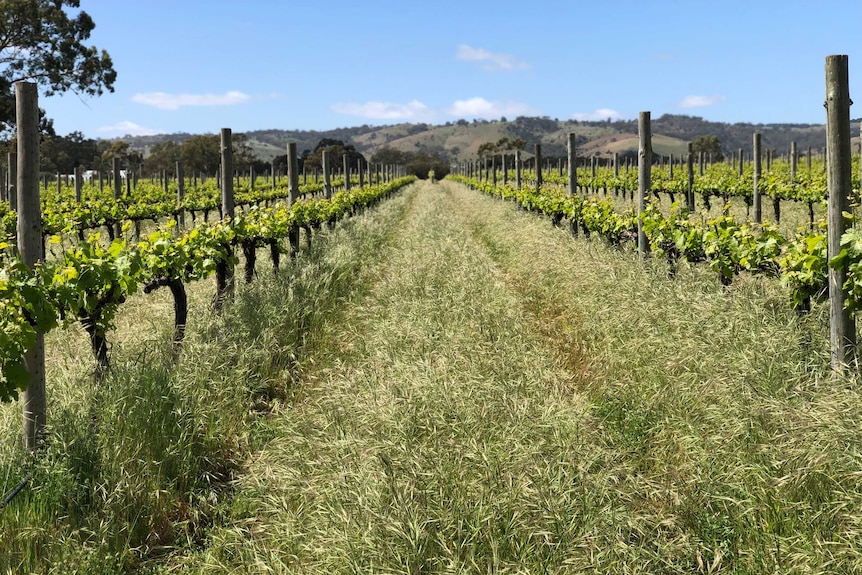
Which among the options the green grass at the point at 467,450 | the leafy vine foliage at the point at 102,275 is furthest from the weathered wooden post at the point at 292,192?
A: the green grass at the point at 467,450

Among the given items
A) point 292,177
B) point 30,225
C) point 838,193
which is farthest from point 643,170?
point 30,225

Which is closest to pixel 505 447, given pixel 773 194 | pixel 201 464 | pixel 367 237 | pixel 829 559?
pixel 829 559

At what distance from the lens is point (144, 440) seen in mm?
4176

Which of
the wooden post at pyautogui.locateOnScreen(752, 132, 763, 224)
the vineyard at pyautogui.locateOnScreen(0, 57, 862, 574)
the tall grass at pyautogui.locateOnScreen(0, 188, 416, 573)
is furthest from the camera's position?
the wooden post at pyautogui.locateOnScreen(752, 132, 763, 224)

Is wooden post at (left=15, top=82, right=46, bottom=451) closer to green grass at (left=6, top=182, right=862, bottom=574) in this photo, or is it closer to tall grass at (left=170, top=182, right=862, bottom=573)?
green grass at (left=6, top=182, right=862, bottom=574)

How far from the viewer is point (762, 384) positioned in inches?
164

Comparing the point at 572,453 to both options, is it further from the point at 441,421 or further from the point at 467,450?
the point at 441,421

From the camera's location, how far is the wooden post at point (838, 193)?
4273 mm

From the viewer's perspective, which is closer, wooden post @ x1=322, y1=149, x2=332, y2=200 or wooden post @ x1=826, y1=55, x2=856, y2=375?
wooden post @ x1=826, y1=55, x2=856, y2=375

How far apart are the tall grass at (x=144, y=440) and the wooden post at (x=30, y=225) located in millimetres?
120

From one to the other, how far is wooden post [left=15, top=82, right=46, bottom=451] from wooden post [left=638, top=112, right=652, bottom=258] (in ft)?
21.7

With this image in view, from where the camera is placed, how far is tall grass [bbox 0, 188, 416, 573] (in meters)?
3.44

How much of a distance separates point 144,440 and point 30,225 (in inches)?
60.9

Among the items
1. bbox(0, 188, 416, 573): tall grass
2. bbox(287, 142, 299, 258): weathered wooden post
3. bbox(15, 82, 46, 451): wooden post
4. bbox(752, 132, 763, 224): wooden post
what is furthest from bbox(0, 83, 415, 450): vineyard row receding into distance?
bbox(752, 132, 763, 224): wooden post
